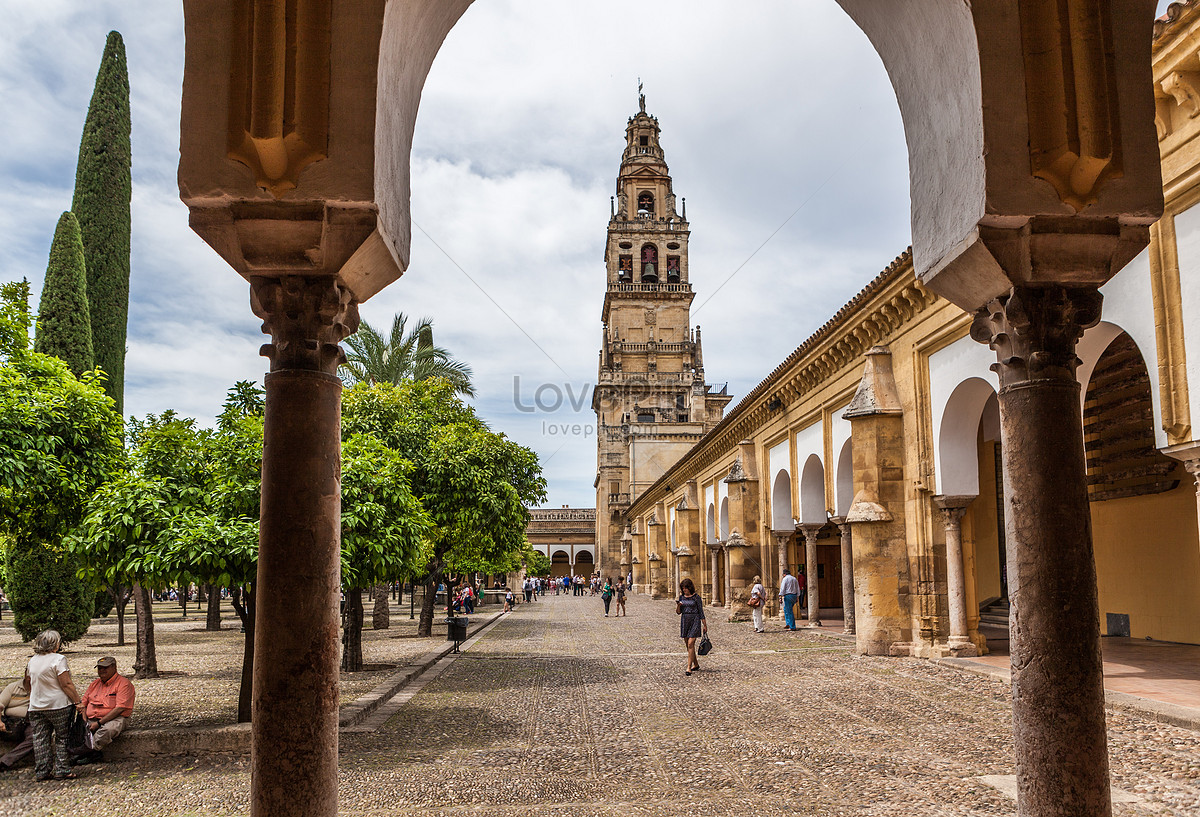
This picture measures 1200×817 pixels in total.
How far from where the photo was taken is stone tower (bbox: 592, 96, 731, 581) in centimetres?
6631

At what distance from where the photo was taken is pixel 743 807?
230 inches

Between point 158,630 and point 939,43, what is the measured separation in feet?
85.9

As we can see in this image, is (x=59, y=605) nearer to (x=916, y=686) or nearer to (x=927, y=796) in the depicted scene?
(x=916, y=686)

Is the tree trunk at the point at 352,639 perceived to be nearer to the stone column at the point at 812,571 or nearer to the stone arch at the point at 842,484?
the stone arch at the point at 842,484

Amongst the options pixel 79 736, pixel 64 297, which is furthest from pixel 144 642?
pixel 64 297

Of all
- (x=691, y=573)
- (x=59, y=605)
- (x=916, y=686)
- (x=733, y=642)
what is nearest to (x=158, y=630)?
(x=59, y=605)

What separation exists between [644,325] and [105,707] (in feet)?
197

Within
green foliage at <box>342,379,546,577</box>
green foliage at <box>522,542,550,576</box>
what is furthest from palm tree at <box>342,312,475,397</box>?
green foliage at <box>522,542,550,576</box>

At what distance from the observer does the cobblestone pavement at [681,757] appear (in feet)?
19.7

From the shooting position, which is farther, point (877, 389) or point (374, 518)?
point (877, 389)

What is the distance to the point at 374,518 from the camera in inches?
398

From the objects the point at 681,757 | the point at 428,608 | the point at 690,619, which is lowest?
the point at 681,757

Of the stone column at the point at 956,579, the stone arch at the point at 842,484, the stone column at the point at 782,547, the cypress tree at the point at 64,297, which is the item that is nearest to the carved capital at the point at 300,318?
the stone column at the point at 956,579

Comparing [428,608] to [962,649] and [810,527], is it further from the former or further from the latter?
[962,649]
